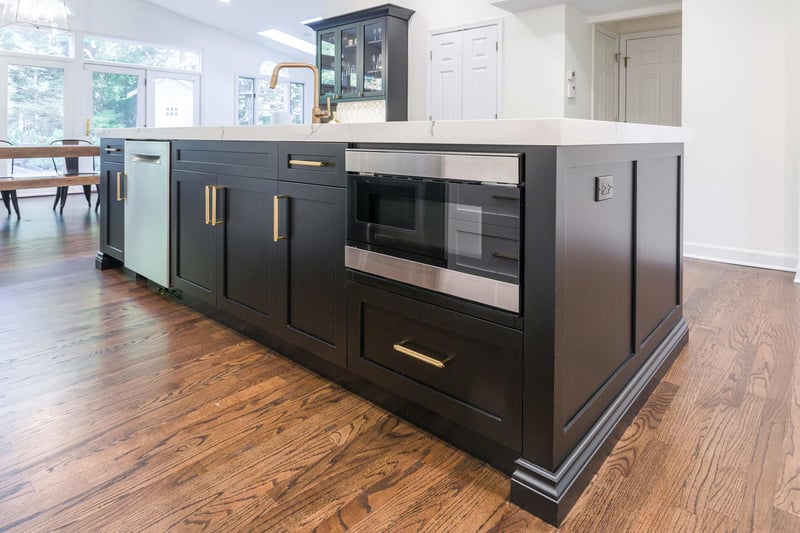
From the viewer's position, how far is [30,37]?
7672mm

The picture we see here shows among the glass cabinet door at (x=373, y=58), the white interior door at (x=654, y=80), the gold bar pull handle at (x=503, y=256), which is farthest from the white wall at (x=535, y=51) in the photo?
the gold bar pull handle at (x=503, y=256)

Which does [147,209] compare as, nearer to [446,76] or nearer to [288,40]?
[446,76]

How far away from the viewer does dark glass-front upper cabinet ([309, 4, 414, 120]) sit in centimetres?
545

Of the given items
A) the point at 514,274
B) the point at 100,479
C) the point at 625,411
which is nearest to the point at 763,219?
the point at 625,411

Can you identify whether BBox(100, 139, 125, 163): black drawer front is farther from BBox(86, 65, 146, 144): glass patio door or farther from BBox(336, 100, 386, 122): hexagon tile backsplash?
BBox(86, 65, 146, 144): glass patio door

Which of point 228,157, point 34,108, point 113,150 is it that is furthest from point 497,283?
point 34,108

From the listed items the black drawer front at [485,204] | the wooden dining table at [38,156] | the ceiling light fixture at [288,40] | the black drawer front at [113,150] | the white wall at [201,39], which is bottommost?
the black drawer front at [485,204]

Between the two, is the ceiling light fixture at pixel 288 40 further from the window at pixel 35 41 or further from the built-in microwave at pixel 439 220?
the built-in microwave at pixel 439 220

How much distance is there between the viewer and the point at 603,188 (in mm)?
1347

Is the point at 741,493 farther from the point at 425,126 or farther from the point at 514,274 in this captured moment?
the point at 425,126

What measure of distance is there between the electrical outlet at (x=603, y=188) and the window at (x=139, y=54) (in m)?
9.12

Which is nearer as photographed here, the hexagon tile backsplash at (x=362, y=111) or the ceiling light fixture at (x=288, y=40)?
the hexagon tile backsplash at (x=362, y=111)

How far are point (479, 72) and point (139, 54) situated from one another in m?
6.36

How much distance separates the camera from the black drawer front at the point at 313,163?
1657mm
